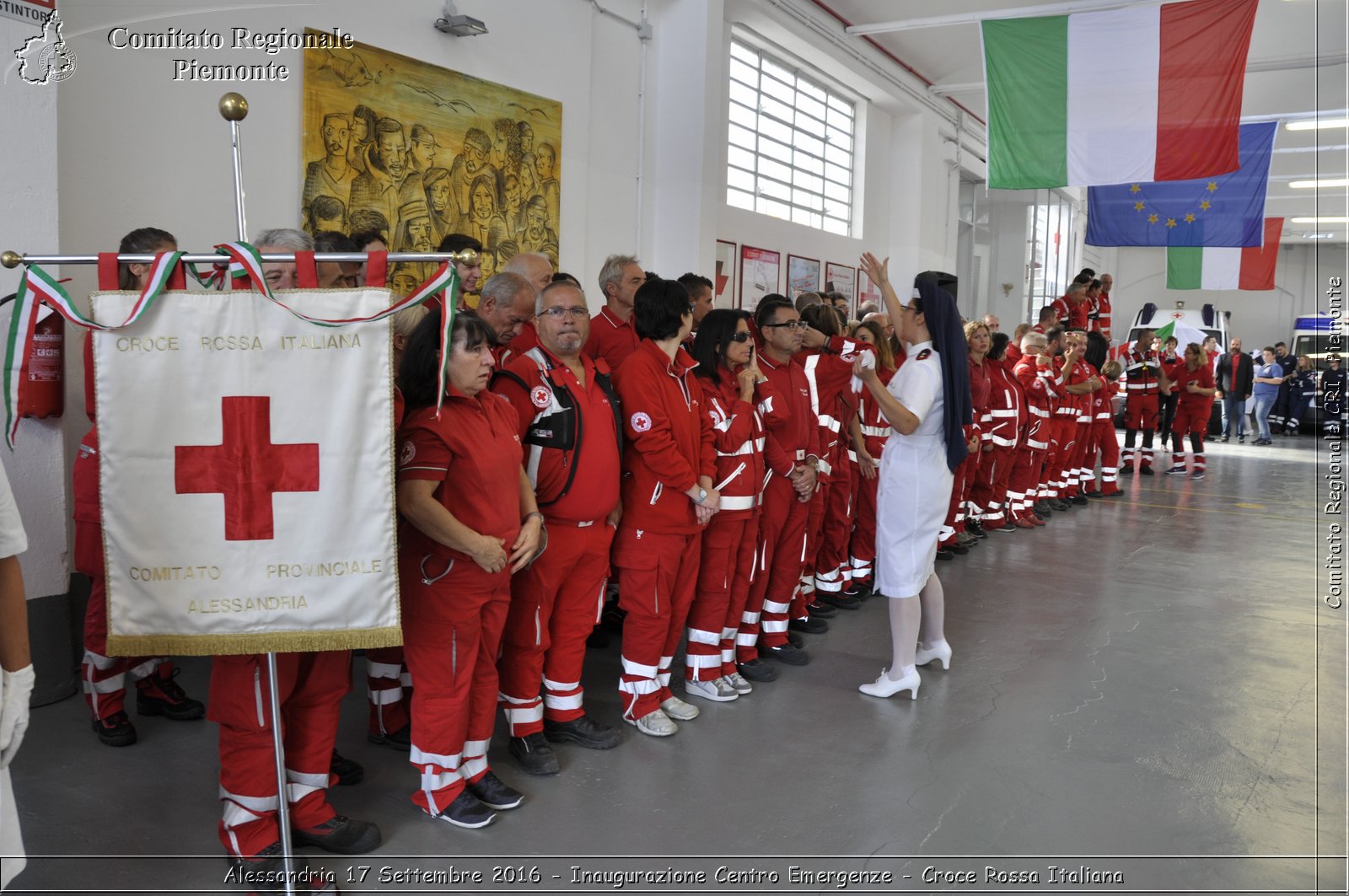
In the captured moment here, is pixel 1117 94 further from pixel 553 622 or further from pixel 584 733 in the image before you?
pixel 584 733

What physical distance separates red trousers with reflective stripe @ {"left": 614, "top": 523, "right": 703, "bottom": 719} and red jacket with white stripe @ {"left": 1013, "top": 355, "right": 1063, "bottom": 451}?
5.57 meters

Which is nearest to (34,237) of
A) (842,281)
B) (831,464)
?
(831,464)

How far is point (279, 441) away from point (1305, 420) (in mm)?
22172

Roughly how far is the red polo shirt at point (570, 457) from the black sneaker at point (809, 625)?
78.9 inches

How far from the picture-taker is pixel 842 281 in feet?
36.7

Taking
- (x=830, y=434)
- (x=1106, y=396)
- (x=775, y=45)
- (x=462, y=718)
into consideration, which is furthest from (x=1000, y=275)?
(x=462, y=718)

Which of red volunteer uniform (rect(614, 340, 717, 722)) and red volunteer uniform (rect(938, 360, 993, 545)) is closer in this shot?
red volunteer uniform (rect(614, 340, 717, 722))

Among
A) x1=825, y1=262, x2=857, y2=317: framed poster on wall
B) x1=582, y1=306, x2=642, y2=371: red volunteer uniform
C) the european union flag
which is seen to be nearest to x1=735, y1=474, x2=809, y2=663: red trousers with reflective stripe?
x1=582, y1=306, x2=642, y2=371: red volunteer uniform

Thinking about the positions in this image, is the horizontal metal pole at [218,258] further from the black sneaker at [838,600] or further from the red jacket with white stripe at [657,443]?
the black sneaker at [838,600]

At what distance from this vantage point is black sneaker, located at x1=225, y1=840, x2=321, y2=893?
7.89ft

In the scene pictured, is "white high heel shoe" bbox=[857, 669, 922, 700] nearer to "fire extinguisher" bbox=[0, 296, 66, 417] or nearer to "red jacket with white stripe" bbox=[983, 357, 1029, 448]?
"fire extinguisher" bbox=[0, 296, 66, 417]

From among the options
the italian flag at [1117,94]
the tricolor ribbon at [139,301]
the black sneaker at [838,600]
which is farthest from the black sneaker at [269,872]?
the italian flag at [1117,94]

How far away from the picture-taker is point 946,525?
6.80 m

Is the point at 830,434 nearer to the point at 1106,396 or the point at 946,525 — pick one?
the point at 946,525
